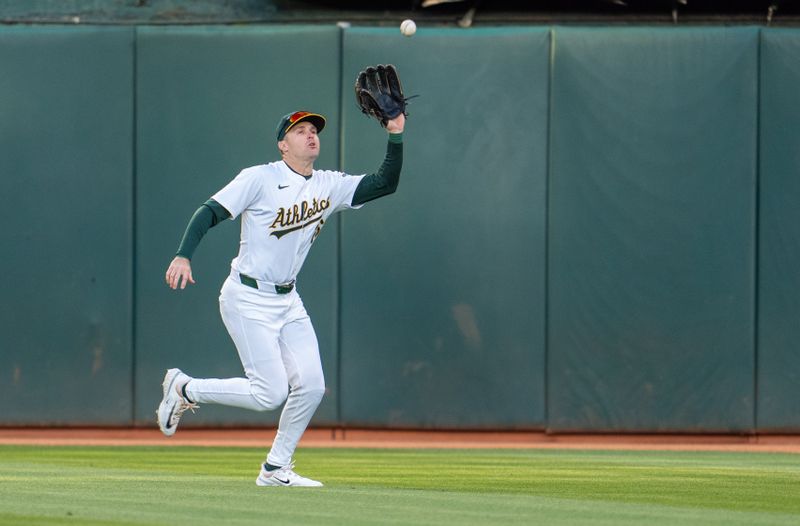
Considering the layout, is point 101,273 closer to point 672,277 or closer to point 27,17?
point 27,17

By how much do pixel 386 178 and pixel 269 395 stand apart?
3.98 feet

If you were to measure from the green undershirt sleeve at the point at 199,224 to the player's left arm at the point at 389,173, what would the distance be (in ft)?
2.40

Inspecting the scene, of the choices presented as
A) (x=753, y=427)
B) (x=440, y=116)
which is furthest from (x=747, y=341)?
(x=440, y=116)

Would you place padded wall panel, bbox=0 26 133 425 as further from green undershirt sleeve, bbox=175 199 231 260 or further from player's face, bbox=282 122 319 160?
green undershirt sleeve, bbox=175 199 231 260

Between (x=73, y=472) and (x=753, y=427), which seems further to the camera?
(x=753, y=427)

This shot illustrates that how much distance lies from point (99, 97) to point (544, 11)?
11.9ft

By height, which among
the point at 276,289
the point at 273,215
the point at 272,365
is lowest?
the point at 272,365

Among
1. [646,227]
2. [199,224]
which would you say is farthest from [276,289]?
[646,227]

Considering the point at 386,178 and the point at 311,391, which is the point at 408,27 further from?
the point at 311,391

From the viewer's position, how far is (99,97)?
11.0 m

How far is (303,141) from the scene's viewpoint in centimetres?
686

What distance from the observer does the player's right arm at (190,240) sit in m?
6.27

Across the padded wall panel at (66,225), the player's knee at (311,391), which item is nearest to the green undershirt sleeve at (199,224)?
the player's knee at (311,391)

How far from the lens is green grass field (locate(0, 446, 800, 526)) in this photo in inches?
205
